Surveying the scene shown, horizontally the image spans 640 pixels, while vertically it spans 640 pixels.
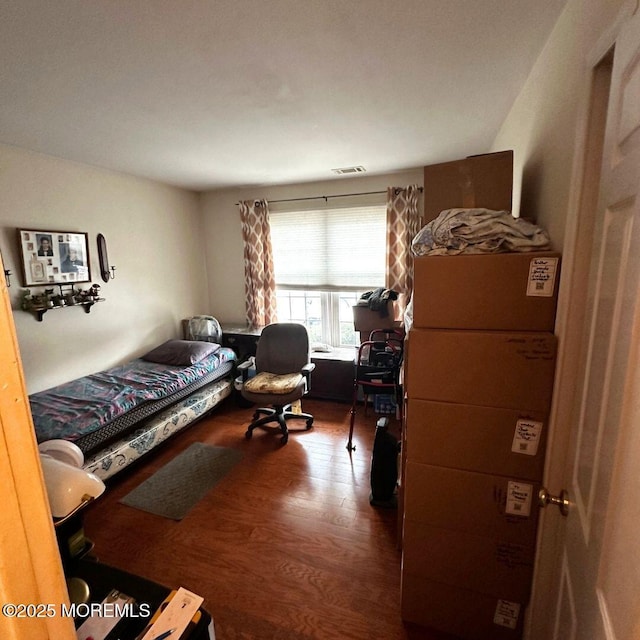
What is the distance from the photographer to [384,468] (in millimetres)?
2127

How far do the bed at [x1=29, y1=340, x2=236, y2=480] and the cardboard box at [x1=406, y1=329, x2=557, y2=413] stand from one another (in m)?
1.91

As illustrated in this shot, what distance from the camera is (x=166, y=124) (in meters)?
2.13

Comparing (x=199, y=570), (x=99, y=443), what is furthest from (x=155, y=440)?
(x=199, y=570)

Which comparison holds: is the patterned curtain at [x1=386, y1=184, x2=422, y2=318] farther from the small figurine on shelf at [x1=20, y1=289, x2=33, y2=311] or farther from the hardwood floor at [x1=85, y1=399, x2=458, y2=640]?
the small figurine on shelf at [x1=20, y1=289, x2=33, y2=311]

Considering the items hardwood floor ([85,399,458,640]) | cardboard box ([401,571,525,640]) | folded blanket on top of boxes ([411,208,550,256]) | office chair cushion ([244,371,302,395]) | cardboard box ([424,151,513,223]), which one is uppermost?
cardboard box ([424,151,513,223])

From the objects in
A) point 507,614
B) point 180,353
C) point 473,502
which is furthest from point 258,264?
point 507,614

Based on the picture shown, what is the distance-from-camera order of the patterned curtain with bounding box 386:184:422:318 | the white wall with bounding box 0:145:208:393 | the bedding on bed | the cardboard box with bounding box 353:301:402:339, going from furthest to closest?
the patterned curtain with bounding box 386:184:422:318, the cardboard box with bounding box 353:301:402:339, the white wall with bounding box 0:145:208:393, the bedding on bed

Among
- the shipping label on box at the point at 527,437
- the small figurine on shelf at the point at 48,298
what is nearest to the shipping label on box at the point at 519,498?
the shipping label on box at the point at 527,437

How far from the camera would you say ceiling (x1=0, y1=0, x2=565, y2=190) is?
3.99 feet

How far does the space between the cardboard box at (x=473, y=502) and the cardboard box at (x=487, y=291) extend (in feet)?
1.88

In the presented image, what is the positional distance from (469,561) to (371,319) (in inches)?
85.2

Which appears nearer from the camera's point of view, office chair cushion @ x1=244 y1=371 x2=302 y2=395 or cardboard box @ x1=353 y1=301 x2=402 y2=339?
office chair cushion @ x1=244 y1=371 x2=302 y2=395

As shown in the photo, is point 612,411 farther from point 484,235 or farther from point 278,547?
point 278,547

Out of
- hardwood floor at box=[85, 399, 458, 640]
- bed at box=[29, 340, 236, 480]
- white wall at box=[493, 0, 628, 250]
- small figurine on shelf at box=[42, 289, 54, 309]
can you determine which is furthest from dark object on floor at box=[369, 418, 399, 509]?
small figurine on shelf at box=[42, 289, 54, 309]
